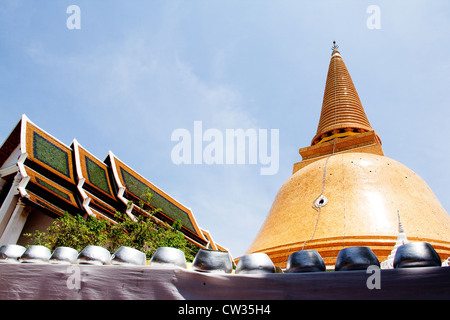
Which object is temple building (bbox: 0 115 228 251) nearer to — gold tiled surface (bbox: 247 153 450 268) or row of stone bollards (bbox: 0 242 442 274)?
gold tiled surface (bbox: 247 153 450 268)

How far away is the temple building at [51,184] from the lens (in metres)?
8.69

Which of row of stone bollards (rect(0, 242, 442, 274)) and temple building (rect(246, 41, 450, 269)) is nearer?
row of stone bollards (rect(0, 242, 442, 274))

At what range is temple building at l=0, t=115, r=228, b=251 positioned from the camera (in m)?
8.69

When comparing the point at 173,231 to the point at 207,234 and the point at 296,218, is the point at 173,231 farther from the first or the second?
the point at 207,234

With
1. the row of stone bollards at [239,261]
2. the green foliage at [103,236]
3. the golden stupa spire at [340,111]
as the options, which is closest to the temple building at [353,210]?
the golden stupa spire at [340,111]

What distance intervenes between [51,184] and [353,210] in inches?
303

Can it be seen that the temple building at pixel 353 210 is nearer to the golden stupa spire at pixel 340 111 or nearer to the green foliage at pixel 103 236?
the golden stupa spire at pixel 340 111

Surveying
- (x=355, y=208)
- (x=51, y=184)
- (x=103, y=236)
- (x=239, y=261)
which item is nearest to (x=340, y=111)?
(x=355, y=208)

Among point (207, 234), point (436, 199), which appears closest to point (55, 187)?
point (207, 234)

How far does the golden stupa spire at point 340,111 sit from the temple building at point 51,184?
564cm

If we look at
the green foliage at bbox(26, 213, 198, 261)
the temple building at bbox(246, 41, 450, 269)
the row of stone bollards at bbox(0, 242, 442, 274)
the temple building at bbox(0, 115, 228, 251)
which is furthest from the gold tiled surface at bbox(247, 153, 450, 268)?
the row of stone bollards at bbox(0, 242, 442, 274)

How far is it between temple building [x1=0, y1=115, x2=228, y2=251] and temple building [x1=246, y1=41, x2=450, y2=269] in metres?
3.19

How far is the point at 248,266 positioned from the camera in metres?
1.61

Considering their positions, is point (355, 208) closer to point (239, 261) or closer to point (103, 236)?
point (103, 236)
